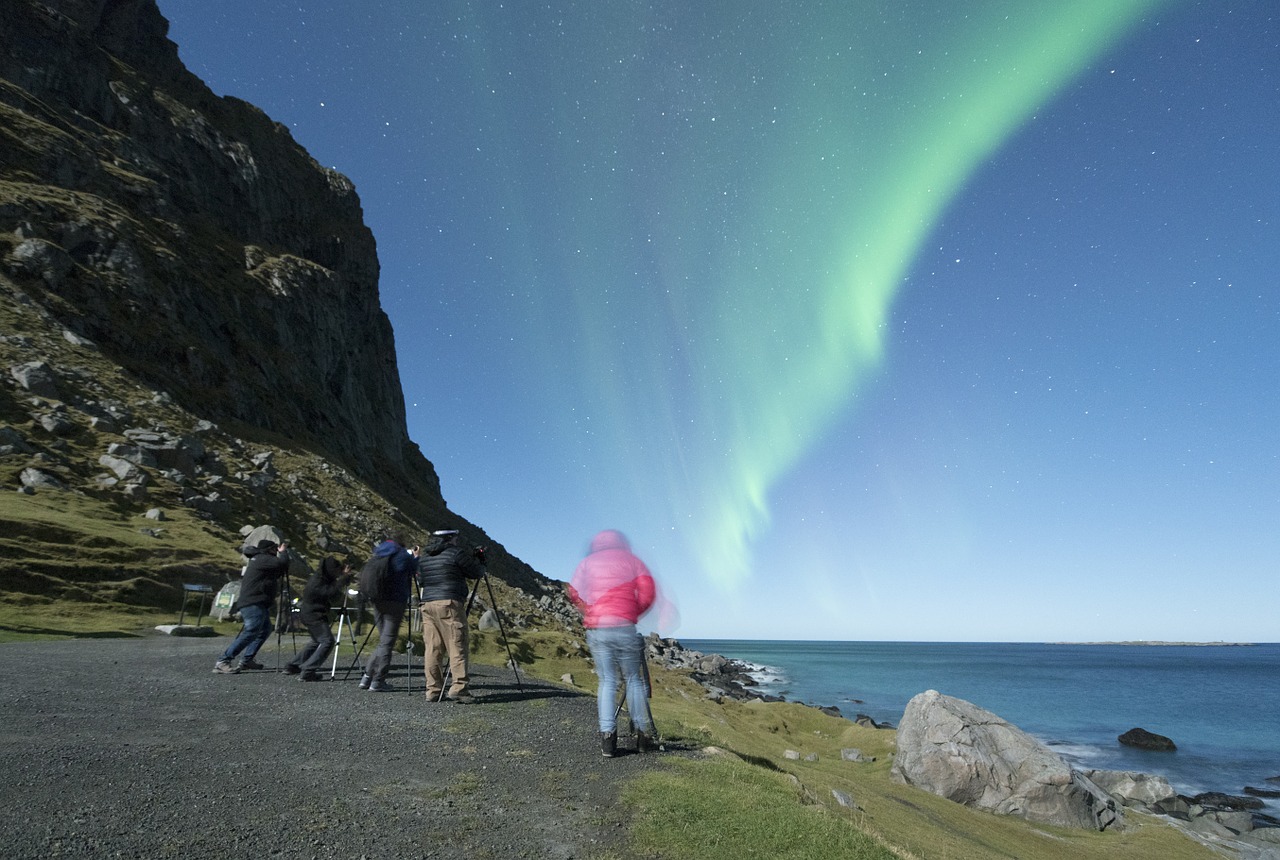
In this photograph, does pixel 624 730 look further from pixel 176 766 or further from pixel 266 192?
pixel 266 192

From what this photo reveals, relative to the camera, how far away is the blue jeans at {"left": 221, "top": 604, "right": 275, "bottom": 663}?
14.4 meters

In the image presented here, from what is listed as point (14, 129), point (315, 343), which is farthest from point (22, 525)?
point (315, 343)

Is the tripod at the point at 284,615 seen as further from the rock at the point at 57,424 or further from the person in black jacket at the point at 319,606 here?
the rock at the point at 57,424

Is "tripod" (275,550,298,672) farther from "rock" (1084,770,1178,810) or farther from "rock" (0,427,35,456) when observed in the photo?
"rock" (1084,770,1178,810)

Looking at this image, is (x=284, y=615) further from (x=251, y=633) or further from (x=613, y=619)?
(x=613, y=619)

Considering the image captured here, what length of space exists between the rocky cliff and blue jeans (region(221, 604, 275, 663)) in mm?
14527

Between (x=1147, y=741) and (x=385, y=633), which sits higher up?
(x=385, y=633)

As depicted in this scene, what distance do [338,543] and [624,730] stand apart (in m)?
38.6

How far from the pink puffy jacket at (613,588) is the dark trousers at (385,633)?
544 centimetres

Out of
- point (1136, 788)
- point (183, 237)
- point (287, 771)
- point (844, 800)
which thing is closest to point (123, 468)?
point (287, 771)

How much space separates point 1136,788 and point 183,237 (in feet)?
310

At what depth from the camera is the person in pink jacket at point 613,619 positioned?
31.1ft

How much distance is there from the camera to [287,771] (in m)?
7.89

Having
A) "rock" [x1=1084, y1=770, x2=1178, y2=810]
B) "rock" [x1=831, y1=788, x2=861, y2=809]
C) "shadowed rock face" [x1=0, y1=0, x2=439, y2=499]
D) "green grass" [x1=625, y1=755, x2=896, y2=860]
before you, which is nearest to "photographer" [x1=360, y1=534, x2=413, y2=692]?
"green grass" [x1=625, y1=755, x2=896, y2=860]
